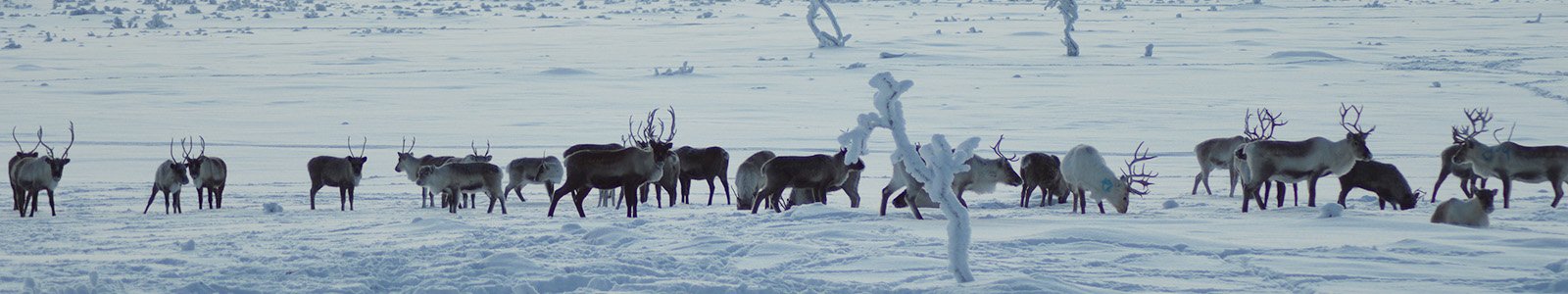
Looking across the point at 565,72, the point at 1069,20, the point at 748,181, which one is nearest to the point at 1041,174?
the point at 748,181

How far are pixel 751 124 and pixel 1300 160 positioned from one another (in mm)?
11781

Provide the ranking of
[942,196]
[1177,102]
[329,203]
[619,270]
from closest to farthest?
[942,196]
[619,270]
[329,203]
[1177,102]

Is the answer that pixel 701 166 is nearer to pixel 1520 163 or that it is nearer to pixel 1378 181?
pixel 1378 181

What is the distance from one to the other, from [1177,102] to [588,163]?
1618 cm

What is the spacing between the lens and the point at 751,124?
23.0 meters

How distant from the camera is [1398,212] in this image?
1112 cm

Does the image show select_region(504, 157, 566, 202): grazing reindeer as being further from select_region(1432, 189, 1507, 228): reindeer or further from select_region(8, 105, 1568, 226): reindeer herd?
select_region(1432, 189, 1507, 228): reindeer

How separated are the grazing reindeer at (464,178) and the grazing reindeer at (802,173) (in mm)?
2000

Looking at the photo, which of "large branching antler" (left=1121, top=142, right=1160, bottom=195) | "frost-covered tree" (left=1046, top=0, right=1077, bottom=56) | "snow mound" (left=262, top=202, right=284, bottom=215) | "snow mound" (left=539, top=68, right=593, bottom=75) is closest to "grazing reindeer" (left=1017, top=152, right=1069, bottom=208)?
"large branching antler" (left=1121, top=142, right=1160, bottom=195)

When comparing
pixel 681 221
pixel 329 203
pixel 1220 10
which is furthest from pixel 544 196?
pixel 1220 10

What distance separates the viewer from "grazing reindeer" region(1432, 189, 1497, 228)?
32.4 feet

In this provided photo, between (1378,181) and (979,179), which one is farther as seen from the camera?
(979,179)

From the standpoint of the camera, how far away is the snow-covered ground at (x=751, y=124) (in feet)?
26.3

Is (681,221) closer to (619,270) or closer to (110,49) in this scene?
(619,270)
